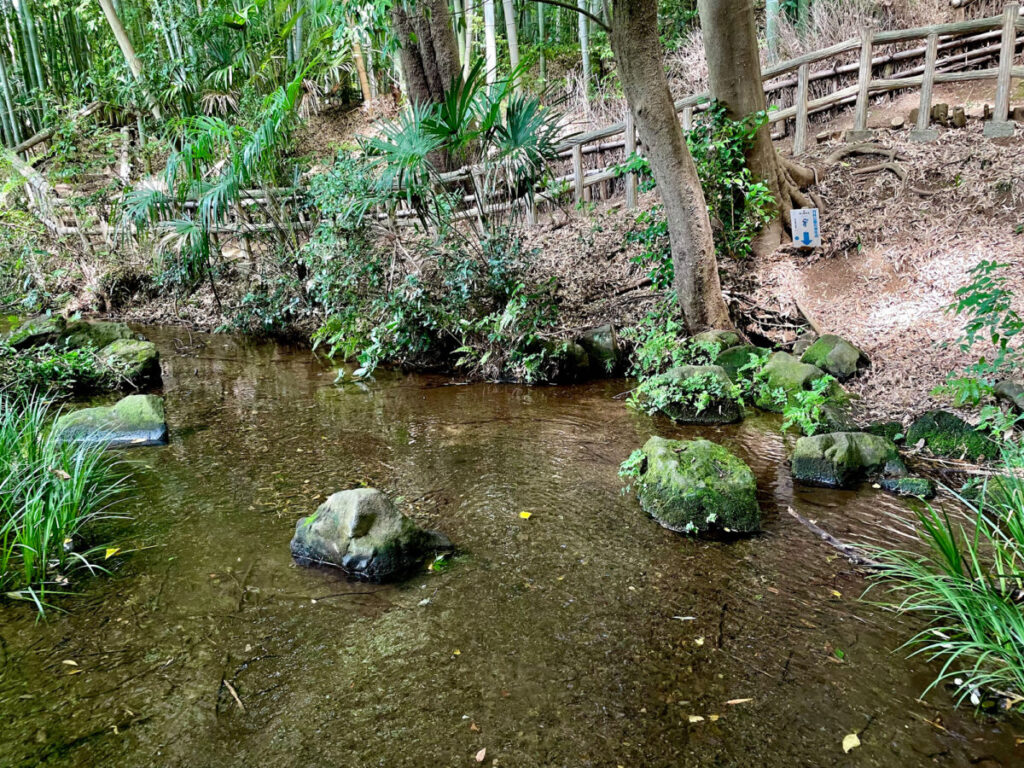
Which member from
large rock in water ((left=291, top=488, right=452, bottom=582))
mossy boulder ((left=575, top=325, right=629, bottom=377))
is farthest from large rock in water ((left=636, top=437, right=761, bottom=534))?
mossy boulder ((left=575, top=325, right=629, bottom=377))

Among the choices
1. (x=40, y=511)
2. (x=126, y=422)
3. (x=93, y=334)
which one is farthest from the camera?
(x=93, y=334)

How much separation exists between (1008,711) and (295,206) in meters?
8.95

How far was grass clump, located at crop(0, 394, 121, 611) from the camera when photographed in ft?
10.3

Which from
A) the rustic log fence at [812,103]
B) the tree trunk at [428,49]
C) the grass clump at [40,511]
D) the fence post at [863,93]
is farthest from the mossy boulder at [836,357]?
the tree trunk at [428,49]

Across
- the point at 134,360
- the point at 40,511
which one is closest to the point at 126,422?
the point at 134,360

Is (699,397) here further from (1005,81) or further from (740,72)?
(1005,81)

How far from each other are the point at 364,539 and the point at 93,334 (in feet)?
21.8

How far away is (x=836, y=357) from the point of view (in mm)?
5492

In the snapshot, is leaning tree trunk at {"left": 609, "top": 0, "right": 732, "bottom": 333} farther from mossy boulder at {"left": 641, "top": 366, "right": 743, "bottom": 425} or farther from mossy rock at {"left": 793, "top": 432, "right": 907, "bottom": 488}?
mossy rock at {"left": 793, "top": 432, "right": 907, "bottom": 488}

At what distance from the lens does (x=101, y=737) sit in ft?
7.45

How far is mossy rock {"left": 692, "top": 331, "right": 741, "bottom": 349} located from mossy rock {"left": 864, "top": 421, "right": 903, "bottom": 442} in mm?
1650

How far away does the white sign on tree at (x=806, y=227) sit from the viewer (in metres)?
6.84

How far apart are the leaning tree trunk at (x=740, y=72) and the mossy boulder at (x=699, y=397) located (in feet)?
8.75

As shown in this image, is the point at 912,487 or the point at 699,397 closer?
the point at 912,487
